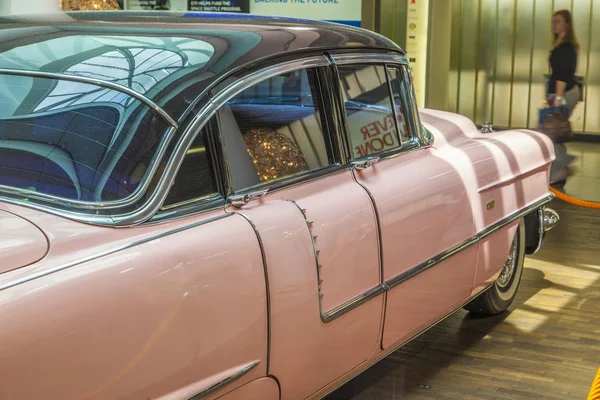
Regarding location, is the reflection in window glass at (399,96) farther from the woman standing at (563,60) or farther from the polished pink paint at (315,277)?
the woman standing at (563,60)

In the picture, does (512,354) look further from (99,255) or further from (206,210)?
(99,255)

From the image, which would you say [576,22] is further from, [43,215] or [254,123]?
[43,215]

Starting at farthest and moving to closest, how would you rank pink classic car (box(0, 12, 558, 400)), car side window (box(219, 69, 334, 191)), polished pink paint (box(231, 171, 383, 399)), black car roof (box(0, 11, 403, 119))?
car side window (box(219, 69, 334, 191)), polished pink paint (box(231, 171, 383, 399)), black car roof (box(0, 11, 403, 119)), pink classic car (box(0, 12, 558, 400))

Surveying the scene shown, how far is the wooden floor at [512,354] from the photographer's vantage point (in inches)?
146

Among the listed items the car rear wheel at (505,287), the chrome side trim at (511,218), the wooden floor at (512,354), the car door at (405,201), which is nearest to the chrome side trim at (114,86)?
the car door at (405,201)

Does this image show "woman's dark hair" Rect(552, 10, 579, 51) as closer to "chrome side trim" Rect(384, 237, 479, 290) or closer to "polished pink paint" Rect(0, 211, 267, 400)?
"chrome side trim" Rect(384, 237, 479, 290)

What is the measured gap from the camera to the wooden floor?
371cm

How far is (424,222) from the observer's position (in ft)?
11.1

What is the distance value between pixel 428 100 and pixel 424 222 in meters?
7.27

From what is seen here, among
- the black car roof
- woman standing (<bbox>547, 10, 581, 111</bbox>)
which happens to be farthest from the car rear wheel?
woman standing (<bbox>547, 10, 581, 111</bbox>)

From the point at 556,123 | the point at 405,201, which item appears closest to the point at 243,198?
the point at 405,201

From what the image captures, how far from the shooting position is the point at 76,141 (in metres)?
2.32

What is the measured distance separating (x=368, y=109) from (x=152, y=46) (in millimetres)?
1141

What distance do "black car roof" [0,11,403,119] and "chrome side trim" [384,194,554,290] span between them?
0.90 metres
